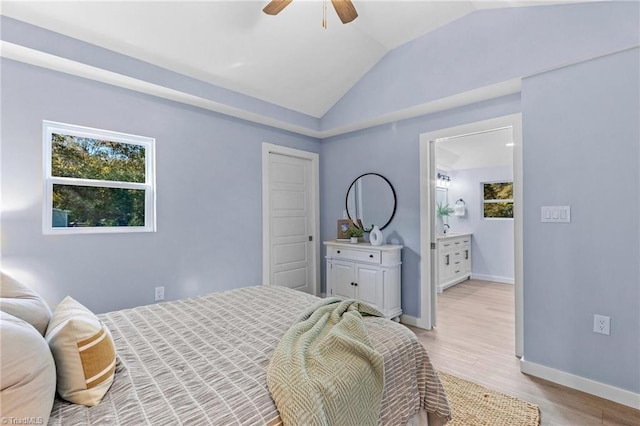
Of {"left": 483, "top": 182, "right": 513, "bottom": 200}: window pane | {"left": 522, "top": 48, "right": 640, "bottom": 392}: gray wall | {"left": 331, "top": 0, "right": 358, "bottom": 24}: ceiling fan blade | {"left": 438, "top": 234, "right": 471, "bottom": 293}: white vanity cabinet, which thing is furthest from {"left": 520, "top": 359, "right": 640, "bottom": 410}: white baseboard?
{"left": 483, "top": 182, "right": 513, "bottom": 200}: window pane

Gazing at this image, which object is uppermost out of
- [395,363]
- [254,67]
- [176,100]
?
[254,67]

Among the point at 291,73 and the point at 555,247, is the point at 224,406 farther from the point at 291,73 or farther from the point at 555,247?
the point at 291,73

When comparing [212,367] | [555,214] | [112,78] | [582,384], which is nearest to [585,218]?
[555,214]

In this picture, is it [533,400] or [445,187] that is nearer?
[533,400]

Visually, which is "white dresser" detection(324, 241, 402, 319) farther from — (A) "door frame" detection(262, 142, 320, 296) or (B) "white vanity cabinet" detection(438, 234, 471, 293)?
(B) "white vanity cabinet" detection(438, 234, 471, 293)

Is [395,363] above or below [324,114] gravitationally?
below

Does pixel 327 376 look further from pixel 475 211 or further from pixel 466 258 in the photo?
pixel 475 211

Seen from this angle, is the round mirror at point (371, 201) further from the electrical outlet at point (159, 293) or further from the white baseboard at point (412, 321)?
the electrical outlet at point (159, 293)

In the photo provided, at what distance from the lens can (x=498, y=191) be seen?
5797 mm

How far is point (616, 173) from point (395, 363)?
2029mm

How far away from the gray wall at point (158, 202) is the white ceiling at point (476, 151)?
3020mm

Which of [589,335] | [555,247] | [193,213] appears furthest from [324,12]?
[589,335]

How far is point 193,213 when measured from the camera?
3141 millimetres

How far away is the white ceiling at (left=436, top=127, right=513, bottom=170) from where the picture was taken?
16.1ft
